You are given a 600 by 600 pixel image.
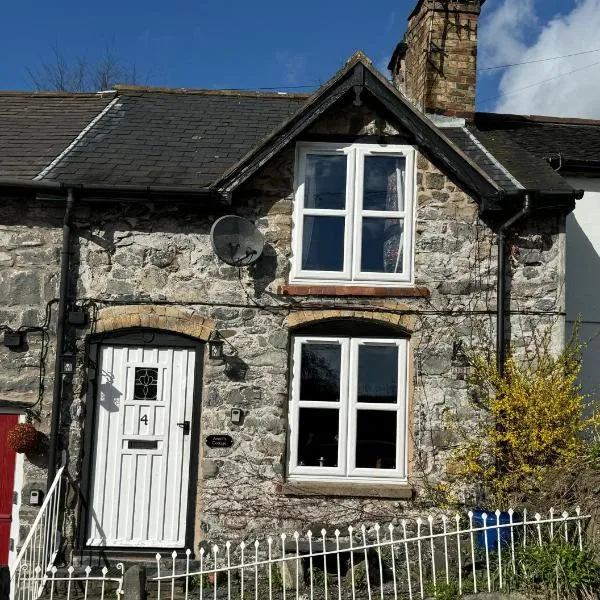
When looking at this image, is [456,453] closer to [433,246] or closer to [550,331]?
[550,331]

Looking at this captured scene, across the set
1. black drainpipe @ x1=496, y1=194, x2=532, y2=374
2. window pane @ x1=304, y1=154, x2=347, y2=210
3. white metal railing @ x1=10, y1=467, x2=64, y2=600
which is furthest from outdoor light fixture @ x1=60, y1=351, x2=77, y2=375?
black drainpipe @ x1=496, y1=194, x2=532, y2=374

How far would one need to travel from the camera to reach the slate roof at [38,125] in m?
9.79

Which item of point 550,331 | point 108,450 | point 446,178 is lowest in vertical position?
point 108,450

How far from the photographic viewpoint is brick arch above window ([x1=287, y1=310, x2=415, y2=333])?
360 inches

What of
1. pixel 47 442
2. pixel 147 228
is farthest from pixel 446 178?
pixel 47 442

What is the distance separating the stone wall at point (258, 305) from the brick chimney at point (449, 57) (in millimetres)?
2435

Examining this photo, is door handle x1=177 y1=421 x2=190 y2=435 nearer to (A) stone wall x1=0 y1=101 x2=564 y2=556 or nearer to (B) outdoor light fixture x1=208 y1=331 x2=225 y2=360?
(A) stone wall x1=0 y1=101 x2=564 y2=556

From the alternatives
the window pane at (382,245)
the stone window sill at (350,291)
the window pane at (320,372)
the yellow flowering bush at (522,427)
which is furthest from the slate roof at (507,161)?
the window pane at (320,372)

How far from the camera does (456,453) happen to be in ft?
29.5

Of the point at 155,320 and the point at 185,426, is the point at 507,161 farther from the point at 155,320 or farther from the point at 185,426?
the point at 185,426

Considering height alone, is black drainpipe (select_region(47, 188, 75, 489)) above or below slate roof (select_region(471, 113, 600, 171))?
below

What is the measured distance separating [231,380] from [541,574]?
4039 millimetres

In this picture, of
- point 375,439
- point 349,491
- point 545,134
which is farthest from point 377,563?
point 545,134

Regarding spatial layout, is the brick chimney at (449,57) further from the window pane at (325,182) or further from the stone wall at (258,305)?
the window pane at (325,182)
